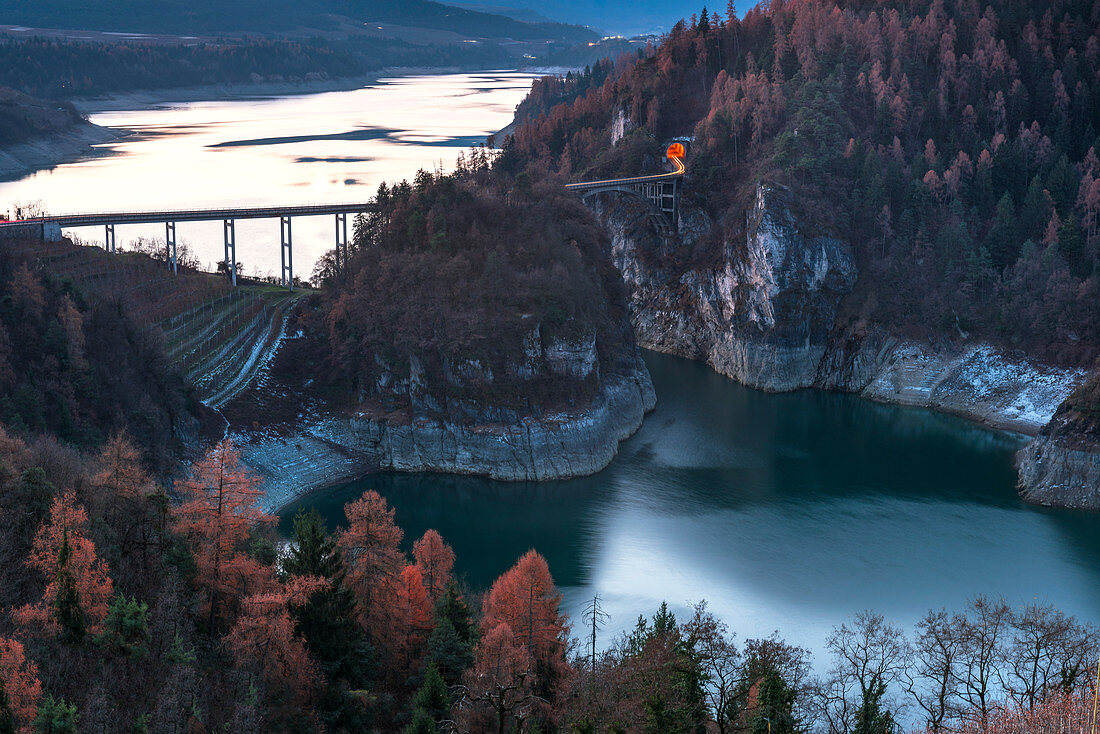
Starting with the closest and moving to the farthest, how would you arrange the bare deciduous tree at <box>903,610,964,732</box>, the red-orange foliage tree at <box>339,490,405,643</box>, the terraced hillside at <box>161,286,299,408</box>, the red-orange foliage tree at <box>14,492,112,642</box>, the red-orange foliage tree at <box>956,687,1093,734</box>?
the red-orange foliage tree at <box>956,687,1093,734</box>
the red-orange foliage tree at <box>14,492,112,642</box>
the bare deciduous tree at <box>903,610,964,732</box>
the red-orange foliage tree at <box>339,490,405,643</box>
the terraced hillside at <box>161,286,299,408</box>

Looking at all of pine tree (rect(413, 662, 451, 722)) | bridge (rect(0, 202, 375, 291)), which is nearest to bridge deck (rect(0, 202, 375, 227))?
bridge (rect(0, 202, 375, 291))

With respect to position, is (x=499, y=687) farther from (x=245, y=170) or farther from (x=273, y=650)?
(x=245, y=170)

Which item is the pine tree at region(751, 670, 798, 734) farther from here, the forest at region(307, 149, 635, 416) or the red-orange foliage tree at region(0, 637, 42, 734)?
the forest at region(307, 149, 635, 416)

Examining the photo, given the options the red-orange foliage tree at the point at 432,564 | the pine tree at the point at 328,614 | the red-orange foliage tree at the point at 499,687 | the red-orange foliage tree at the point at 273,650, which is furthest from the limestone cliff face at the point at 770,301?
the red-orange foliage tree at the point at 273,650

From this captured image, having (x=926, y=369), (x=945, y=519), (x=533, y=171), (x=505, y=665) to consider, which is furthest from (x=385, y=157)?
(x=505, y=665)

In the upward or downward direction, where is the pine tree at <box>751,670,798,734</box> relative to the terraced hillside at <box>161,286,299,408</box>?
upward

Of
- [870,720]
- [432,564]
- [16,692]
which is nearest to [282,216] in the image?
[432,564]
